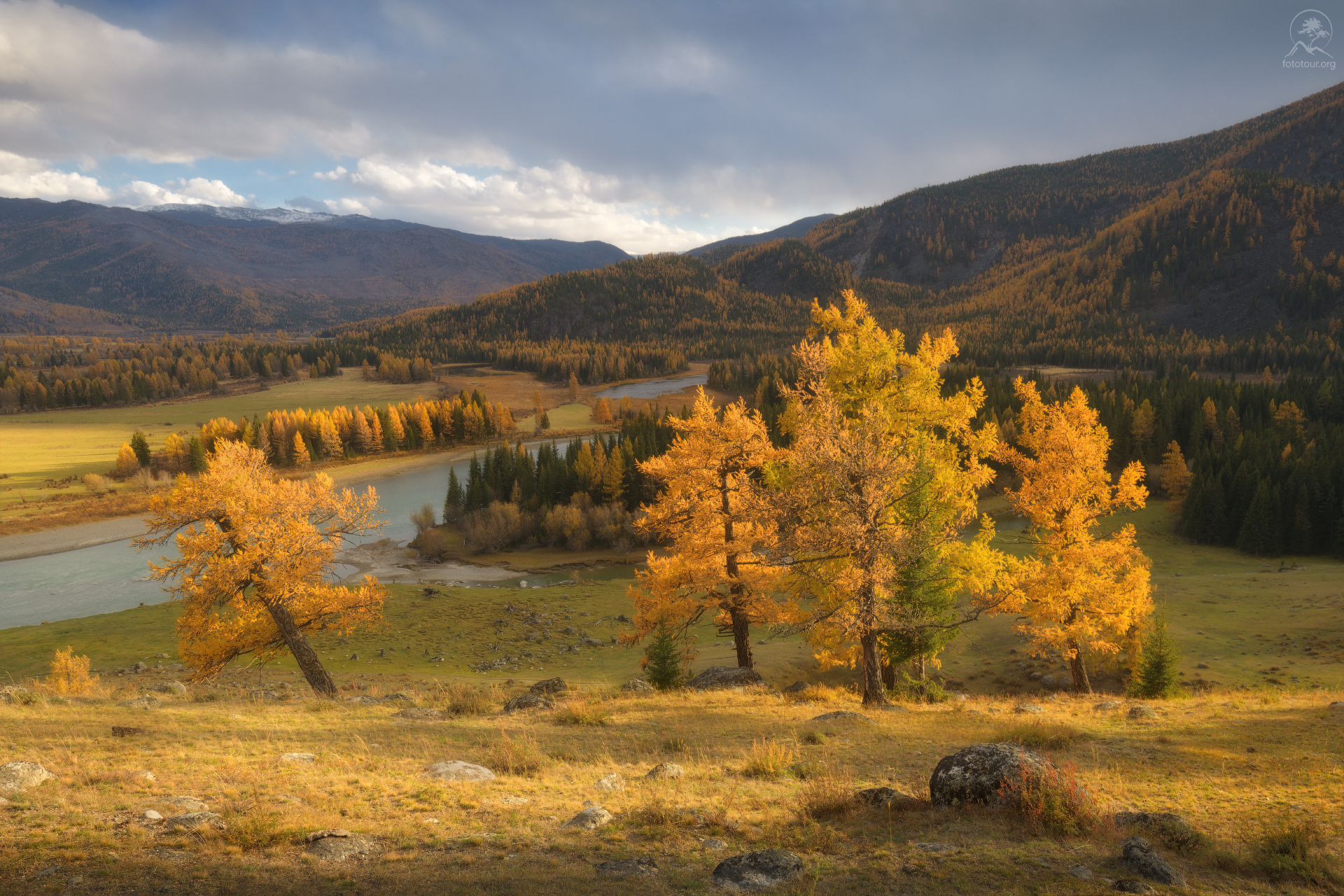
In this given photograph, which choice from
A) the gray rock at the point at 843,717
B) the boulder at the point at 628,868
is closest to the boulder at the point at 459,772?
the boulder at the point at 628,868

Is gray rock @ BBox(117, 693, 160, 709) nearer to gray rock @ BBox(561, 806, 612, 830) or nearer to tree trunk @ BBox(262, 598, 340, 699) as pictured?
tree trunk @ BBox(262, 598, 340, 699)

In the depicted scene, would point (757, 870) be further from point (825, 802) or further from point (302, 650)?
point (302, 650)

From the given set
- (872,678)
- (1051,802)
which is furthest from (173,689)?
(1051,802)

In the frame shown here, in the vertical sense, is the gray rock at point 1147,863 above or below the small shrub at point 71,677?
above

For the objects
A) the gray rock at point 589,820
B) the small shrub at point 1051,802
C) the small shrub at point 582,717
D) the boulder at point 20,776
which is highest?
the boulder at point 20,776

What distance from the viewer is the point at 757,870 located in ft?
23.8

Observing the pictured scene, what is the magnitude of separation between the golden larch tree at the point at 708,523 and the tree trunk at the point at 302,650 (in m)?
12.0

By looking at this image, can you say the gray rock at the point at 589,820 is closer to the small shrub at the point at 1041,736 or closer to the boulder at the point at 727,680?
the small shrub at the point at 1041,736

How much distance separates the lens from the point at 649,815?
9.05m

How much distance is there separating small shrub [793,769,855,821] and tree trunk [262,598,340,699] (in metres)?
18.6

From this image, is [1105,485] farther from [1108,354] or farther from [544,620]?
[1108,354]

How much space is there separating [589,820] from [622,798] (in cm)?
131

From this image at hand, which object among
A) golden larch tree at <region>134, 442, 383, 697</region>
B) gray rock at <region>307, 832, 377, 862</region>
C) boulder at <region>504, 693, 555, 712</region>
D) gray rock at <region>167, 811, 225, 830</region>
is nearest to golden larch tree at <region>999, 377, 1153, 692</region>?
boulder at <region>504, 693, 555, 712</region>

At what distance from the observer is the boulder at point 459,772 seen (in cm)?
1112
